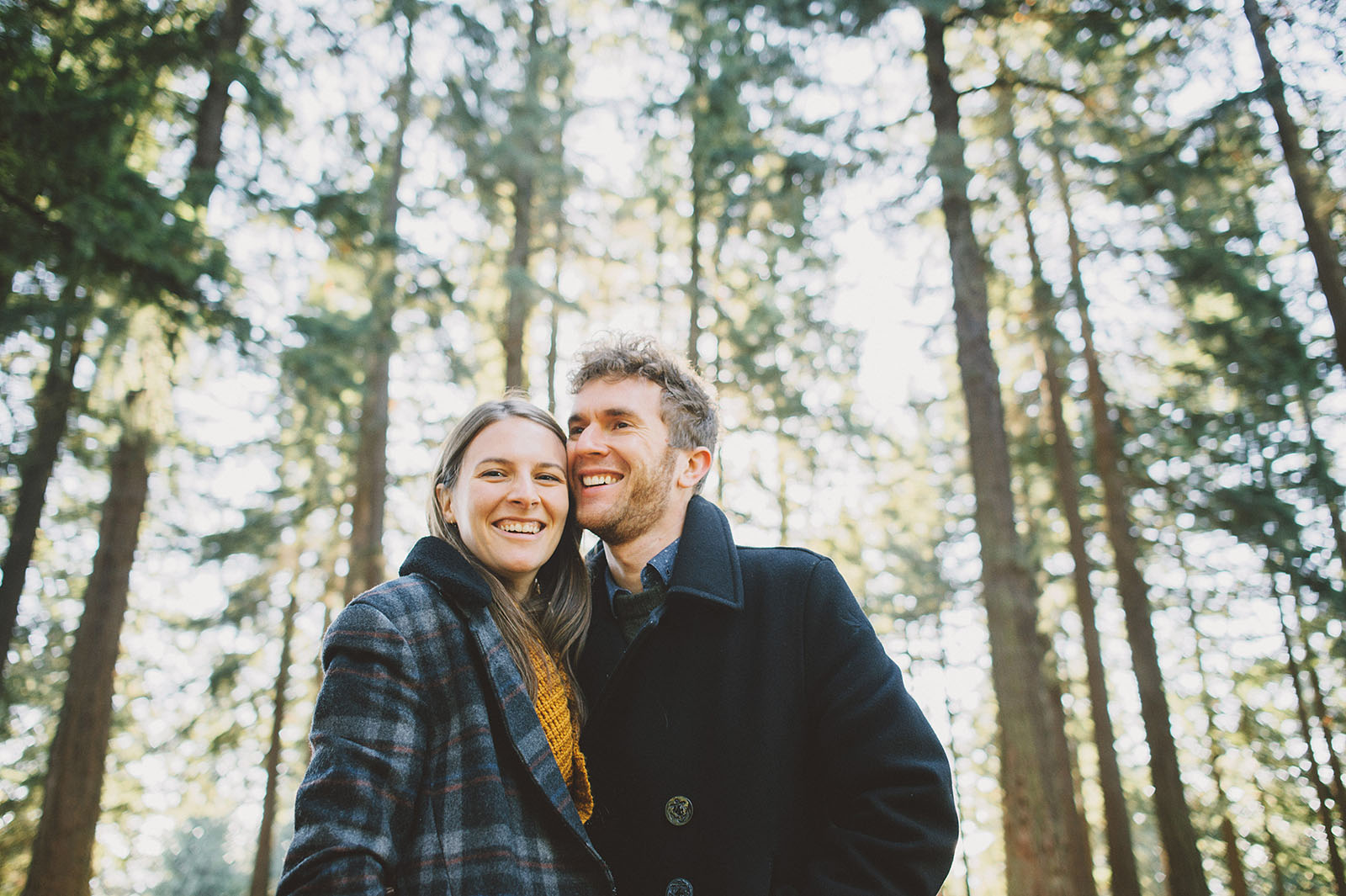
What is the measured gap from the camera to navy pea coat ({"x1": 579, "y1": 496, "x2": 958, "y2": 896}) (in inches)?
82.1

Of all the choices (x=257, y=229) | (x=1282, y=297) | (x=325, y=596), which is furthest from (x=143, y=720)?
(x=1282, y=297)

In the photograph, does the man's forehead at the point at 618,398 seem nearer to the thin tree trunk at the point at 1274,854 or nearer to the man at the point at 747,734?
the man at the point at 747,734

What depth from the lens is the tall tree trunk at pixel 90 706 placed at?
24.0ft

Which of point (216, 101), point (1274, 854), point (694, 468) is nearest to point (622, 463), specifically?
point (694, 468)

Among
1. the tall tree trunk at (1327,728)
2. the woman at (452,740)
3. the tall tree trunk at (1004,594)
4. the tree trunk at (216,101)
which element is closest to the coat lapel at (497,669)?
the woman at (452,740)

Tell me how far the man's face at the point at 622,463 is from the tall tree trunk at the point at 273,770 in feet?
46.1

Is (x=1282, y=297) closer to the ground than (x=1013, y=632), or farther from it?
farther from it

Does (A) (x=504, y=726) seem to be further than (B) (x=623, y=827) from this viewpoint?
No

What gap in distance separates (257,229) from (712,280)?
6841 mm

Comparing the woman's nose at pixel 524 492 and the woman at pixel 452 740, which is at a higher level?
the woman's nose at pixel 524 492

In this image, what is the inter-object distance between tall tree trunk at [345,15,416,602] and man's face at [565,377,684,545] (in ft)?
26.6

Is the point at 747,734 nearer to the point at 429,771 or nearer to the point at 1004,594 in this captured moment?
the point at 429,771

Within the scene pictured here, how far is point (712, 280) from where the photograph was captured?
529 inches

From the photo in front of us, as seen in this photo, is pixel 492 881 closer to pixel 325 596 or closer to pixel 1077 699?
pixel 325 596
